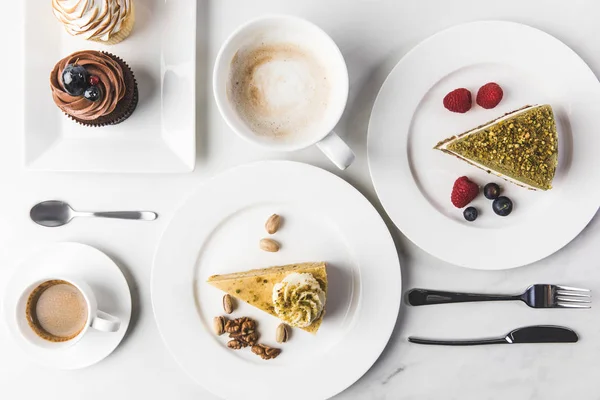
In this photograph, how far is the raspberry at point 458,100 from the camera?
131cm

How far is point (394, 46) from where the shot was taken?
137cm

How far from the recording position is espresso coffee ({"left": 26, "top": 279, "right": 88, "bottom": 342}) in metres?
1.37

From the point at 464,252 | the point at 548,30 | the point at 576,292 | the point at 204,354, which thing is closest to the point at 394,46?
the point at 548,30

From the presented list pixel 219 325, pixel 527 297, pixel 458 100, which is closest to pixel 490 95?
pixel 458 100

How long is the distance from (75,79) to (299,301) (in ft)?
2.41

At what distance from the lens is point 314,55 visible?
128 centimetres

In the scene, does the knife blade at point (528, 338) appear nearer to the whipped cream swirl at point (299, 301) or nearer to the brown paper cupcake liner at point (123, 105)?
the whipped cream swirl at point (299, 301)

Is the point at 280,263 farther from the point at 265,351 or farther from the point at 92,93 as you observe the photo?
the point at 92,93

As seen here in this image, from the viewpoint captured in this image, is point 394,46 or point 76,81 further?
point 394,46

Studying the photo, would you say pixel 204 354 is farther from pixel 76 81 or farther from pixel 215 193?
pixel 76 81

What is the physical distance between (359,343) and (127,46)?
98 centimetres

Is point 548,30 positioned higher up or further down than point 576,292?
higher up

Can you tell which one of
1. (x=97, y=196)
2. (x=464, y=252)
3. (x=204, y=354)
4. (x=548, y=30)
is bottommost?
(x=204, y=354)

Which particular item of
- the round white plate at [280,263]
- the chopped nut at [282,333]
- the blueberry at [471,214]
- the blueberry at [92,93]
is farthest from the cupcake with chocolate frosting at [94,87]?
the blueberry at [471,214]
